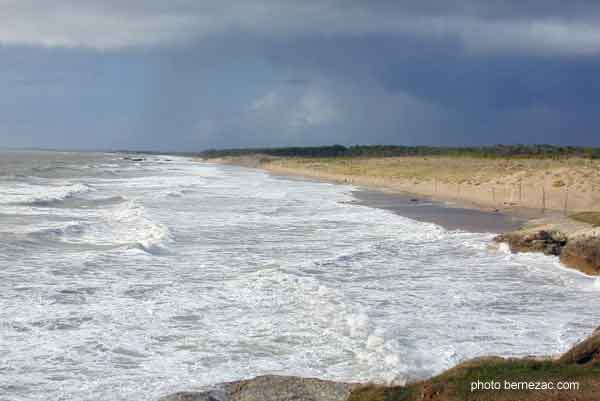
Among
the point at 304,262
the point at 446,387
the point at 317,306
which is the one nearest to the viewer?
the point at 446,387

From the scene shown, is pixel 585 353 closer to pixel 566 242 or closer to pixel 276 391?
pixel 276 391

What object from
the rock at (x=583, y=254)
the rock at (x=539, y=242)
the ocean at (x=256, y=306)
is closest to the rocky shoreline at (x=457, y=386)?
the ocean at (x=256, y=306)

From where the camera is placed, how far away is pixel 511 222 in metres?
26.6

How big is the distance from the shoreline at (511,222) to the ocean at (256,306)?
2.01 feet

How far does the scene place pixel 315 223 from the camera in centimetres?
2533

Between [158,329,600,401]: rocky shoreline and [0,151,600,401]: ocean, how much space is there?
745 mm

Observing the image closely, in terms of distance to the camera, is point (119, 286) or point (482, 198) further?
point (482, 198)

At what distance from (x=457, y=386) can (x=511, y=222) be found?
2179 cm

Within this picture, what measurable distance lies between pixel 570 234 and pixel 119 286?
41.3 feet

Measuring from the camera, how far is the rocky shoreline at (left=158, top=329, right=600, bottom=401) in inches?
228

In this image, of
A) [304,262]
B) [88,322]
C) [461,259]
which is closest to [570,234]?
[461,259]

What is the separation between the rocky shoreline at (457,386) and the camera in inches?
228

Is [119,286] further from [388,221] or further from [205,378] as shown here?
[388,221]

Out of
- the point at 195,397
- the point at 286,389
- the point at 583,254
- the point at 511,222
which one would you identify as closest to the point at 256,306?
the point at 286,389
